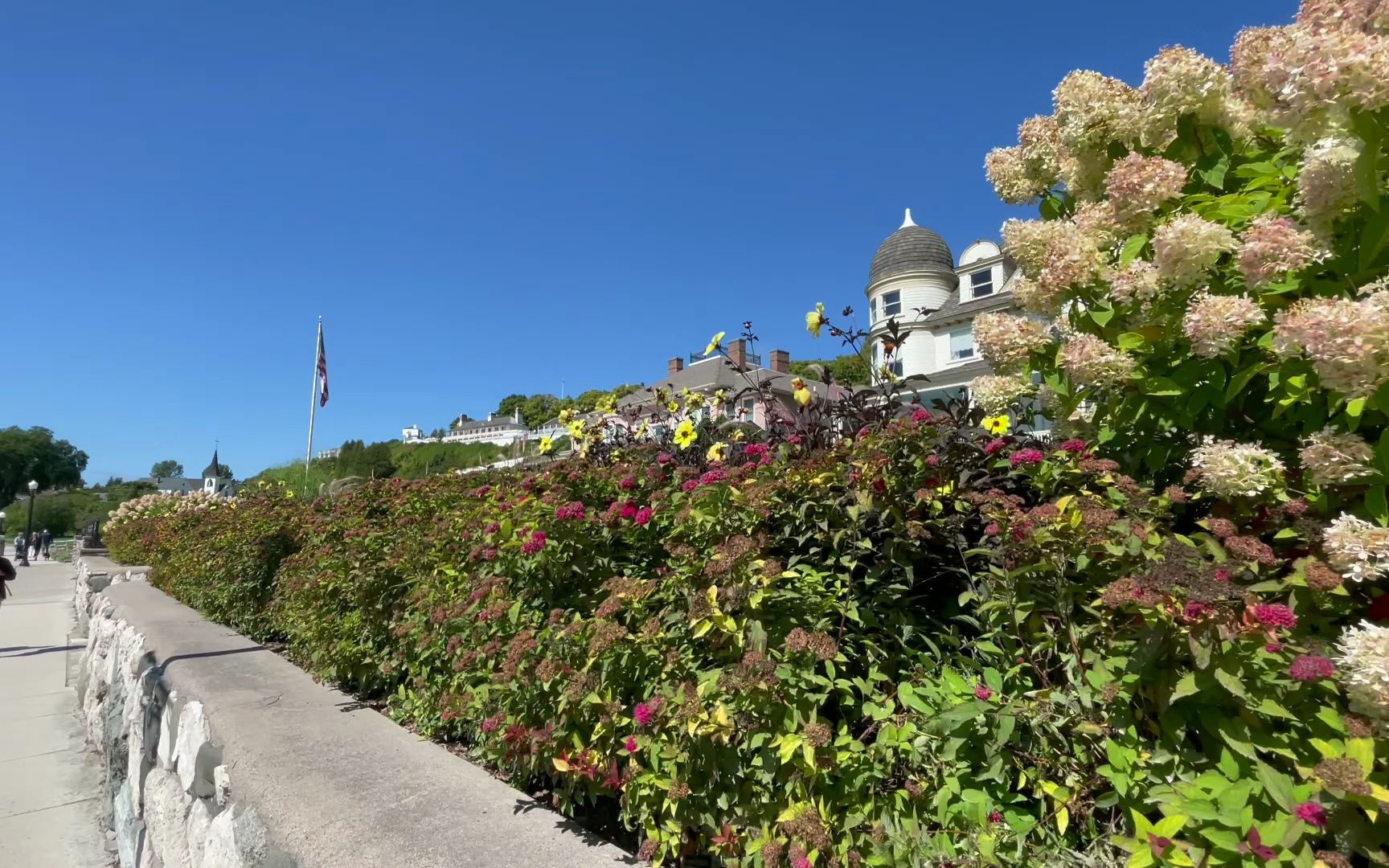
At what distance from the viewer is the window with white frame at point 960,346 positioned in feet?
79.5

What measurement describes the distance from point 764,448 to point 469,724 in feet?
5.07

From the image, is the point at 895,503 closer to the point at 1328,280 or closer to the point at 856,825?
the point at 856,825

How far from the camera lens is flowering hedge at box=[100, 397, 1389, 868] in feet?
4.01

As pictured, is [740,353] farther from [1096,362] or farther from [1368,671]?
[1368,671]

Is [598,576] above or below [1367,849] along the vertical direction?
above

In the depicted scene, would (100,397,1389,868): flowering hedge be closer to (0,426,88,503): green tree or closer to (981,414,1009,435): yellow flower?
(981,414,1009,435): yellow flower

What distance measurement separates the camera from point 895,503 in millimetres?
2008

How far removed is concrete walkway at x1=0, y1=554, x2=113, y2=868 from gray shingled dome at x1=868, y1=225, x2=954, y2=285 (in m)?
24.8

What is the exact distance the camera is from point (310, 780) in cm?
223

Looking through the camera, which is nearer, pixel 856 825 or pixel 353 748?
pixel 856 825

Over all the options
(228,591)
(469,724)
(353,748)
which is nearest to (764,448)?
(469,724)

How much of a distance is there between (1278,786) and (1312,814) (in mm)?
76

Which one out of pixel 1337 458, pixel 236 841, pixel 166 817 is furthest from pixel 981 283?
pixel 236 841

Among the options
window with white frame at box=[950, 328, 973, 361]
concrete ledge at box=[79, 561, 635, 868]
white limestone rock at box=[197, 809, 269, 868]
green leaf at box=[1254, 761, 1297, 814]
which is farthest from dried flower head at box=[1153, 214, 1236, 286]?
window with white frame at box=[950, 328, 973, 361]
